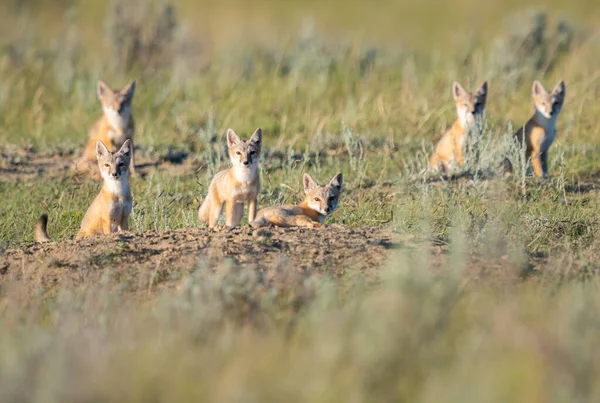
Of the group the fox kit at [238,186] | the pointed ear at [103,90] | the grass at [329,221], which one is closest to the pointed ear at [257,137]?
the fox kit at [238,186]

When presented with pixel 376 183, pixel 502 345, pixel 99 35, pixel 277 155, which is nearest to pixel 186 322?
pixel 502 345

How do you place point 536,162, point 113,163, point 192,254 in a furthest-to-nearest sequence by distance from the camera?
1. point 536,162
2. point 113,163
3. point 192,254

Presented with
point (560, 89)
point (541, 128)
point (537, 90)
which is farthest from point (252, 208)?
point (560, 89)

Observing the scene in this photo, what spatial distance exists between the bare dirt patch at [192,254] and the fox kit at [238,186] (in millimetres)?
1197

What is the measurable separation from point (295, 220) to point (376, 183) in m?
2.50

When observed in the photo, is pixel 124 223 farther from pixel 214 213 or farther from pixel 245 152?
pixel 245 152

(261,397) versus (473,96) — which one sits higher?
(473,96)

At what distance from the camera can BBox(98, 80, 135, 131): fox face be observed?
11.0 metres

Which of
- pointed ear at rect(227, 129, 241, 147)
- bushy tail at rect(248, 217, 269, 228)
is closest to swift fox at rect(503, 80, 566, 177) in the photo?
pointed ear at rect(227, 129, 241, 147)

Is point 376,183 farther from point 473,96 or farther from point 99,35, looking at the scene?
point 99,35

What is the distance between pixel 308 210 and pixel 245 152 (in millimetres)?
712

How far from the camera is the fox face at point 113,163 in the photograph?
7941mm

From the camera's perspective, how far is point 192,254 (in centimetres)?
608

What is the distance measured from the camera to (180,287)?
546 cm
